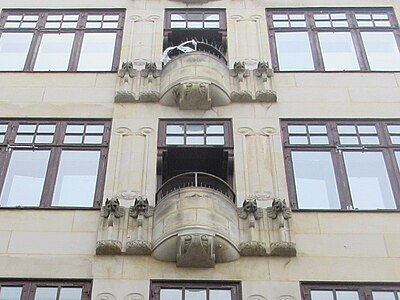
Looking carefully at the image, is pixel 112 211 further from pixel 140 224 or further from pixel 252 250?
pixel 252 250

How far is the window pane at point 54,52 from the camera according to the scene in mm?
21281

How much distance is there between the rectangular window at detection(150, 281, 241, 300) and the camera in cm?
1544

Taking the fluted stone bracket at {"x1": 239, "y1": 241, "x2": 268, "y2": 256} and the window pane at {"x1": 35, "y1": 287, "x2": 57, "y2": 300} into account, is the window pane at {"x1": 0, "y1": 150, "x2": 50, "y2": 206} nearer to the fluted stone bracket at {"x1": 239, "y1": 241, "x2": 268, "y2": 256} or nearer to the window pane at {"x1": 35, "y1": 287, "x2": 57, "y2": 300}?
the window pane at {"x1": 35, "y1": 287, "x2": 57, "y2": 300}

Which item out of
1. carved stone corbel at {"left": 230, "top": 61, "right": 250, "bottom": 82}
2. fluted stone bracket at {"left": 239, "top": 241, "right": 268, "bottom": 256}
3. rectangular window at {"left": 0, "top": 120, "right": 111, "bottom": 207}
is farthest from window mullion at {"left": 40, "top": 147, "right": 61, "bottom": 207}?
carved stone corbel at {"left": 230, "top": 61, "right": 250, "bottom": 82}

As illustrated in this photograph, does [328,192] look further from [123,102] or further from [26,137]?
[26,137]

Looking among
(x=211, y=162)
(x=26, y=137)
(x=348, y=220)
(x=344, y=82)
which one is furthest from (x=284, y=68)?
(x=26, y=137)

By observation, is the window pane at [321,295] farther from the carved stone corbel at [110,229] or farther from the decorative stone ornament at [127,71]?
the decorative stone ornament at [127,71]

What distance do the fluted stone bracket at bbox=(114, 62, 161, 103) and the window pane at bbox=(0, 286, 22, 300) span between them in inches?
247

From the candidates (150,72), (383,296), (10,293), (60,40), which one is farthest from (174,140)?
(383,296)

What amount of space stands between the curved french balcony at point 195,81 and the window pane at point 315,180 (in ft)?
8.88

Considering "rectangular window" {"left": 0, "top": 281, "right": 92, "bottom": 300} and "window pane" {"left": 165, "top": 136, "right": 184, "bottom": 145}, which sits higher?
"window pane" {"left": 165, "top": 136, "right": 184, "bottom": 145}

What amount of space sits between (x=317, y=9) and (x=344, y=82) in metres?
3.62

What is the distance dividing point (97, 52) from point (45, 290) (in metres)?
8.55

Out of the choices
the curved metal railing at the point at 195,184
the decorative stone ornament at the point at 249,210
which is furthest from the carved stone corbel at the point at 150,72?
the decorative stone ornament at the point at 249,210
